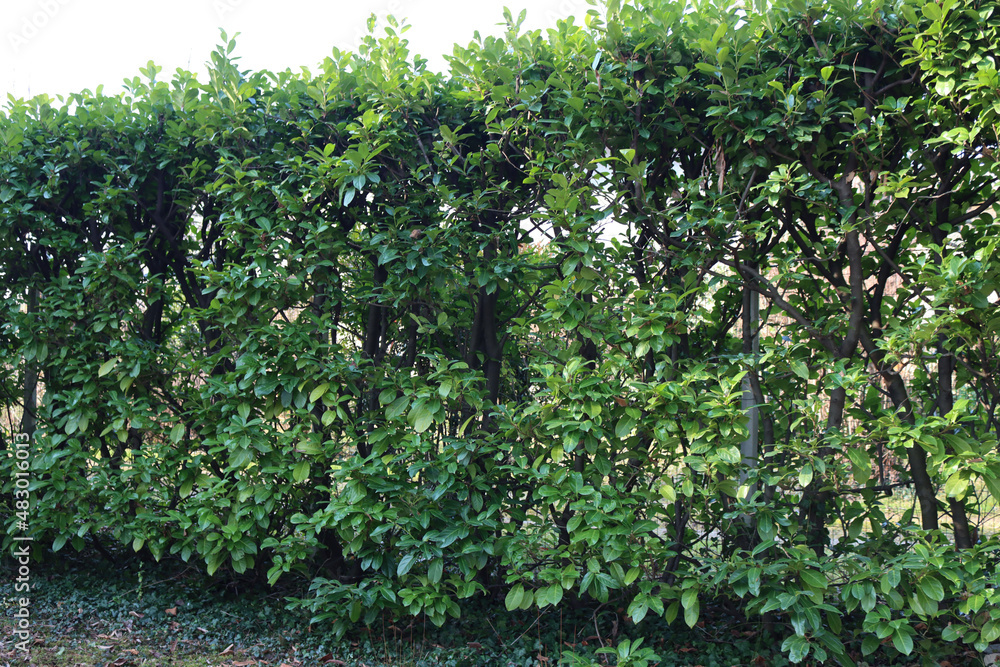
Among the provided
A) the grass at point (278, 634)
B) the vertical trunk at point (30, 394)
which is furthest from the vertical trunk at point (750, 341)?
the vertical trunk at point (30, 394)

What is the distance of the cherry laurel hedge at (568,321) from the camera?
272cm

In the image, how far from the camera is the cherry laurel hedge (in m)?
2.72

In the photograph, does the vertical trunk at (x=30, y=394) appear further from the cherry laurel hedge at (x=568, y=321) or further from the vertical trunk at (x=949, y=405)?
the vertical trunk at (x=949, y=405)

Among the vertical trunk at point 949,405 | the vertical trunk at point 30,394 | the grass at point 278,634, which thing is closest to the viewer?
the vertical trunk at point 949,405

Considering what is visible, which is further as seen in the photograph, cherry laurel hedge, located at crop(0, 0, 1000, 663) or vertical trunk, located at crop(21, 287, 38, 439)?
vertical trunk, located at crop(21, 287, 38, 439)

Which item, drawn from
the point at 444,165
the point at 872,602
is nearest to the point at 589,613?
the point at 872,602

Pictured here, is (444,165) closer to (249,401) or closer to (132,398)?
(249,401)

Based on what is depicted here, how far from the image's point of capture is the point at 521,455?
3.02 metres

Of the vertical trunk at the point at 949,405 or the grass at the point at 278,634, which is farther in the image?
the grass at the point at 278,634

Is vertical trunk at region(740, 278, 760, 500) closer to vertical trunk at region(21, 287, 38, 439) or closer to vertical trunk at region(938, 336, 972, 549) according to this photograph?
vertical trunk at region(938, 336, 972, 549)

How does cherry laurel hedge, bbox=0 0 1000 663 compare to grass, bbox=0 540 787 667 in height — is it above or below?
above

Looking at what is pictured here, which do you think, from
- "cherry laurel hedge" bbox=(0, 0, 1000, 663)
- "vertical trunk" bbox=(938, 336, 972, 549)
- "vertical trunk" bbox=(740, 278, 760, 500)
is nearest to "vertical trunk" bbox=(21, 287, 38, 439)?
"cherry laurel hedge" bbox=(0, 0, 1000, 663)

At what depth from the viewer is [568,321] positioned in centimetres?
296

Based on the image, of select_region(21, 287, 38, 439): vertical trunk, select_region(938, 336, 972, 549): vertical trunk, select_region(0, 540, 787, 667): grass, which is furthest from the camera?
select_region(21, 287, 38, 439): vertical trunk
